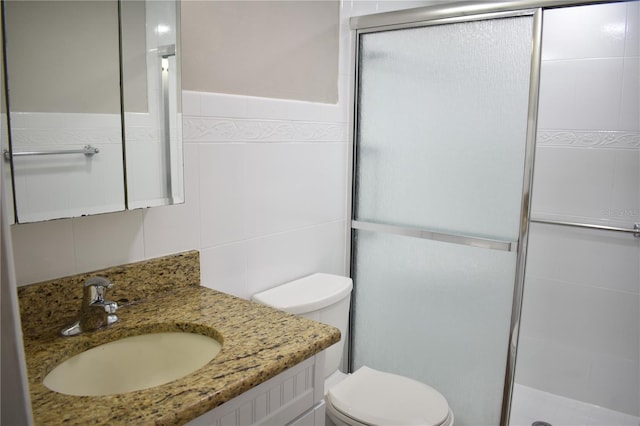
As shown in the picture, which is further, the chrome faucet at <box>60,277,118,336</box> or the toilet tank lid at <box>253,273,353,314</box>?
the toilet tank lid at <box>253,273,353,314</box>

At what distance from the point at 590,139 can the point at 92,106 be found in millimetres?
2142

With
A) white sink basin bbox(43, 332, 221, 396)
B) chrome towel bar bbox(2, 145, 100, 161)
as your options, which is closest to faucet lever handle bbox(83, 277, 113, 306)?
white sink basin bbox(43, 332, 221, 396)

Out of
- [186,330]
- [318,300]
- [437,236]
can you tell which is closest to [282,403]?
[186,330]

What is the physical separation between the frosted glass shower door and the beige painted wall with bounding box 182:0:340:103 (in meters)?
0.23

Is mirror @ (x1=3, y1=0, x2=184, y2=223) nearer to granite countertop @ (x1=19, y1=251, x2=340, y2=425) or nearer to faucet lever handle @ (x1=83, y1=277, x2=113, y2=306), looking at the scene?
faucet lever handle @ (x1=83, y1=277, x2=113, y2=306)

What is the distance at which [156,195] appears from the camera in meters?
1.36

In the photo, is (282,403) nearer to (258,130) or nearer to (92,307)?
(92,307)

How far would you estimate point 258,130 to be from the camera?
5.75ft

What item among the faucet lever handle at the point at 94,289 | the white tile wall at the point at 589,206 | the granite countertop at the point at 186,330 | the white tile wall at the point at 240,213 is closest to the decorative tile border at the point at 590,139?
the white tile wall at the point at 589,206

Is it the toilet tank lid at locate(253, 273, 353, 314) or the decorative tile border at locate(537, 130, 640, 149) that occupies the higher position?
the decorative tile border at locate(537, 130, 640, 149)

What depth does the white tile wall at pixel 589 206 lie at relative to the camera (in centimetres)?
230

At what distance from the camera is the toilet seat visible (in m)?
1.63

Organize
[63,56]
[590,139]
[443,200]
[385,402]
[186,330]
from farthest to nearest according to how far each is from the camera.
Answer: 1. [590,139]
2. [443,200]
3. [385,402]
4. [186,330]
5. [63,56]

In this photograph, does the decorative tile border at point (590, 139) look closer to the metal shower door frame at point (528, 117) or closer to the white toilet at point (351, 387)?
the metal shower door frame at point (528, 117)
